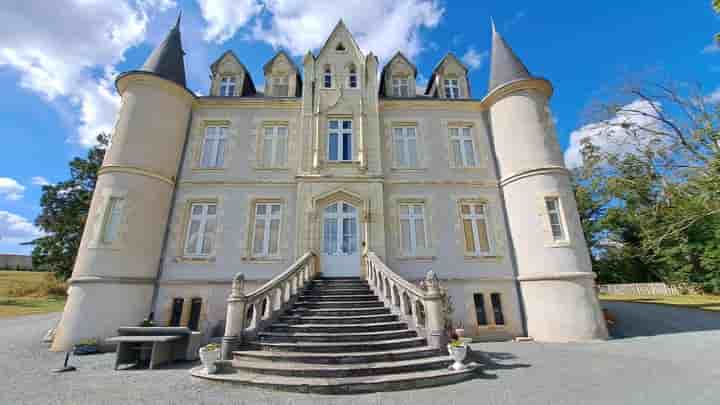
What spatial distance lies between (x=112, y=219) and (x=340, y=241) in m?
7.65

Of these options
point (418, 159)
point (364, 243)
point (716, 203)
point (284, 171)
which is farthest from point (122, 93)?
point (716, 203)

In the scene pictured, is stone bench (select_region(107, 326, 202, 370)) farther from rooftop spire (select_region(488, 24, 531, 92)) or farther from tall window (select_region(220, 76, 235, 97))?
rooftop spire (select_region(488, 24, 531, 92))

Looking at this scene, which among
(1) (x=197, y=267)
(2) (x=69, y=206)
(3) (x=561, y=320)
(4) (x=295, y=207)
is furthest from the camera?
(2) (x=69, y=206)

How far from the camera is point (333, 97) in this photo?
12.5 meters

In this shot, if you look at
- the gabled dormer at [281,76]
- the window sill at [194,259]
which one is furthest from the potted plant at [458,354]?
the gabled dormer at [281,76]

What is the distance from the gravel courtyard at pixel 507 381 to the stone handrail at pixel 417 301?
1141 mm

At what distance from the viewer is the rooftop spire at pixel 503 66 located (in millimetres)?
11992

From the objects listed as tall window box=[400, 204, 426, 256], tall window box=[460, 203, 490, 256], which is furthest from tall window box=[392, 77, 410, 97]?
tall window box=[460, 203, 490, 256]

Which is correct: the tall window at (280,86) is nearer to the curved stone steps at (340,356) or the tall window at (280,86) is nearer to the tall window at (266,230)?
the tall window at (266,230)

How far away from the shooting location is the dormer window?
13.5m

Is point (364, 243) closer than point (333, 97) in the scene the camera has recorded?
Yes

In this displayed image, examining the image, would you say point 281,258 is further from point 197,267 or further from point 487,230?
point 487,230

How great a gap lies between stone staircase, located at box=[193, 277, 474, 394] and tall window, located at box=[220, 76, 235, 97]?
1042cm

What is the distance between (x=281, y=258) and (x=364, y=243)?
3.03 m
